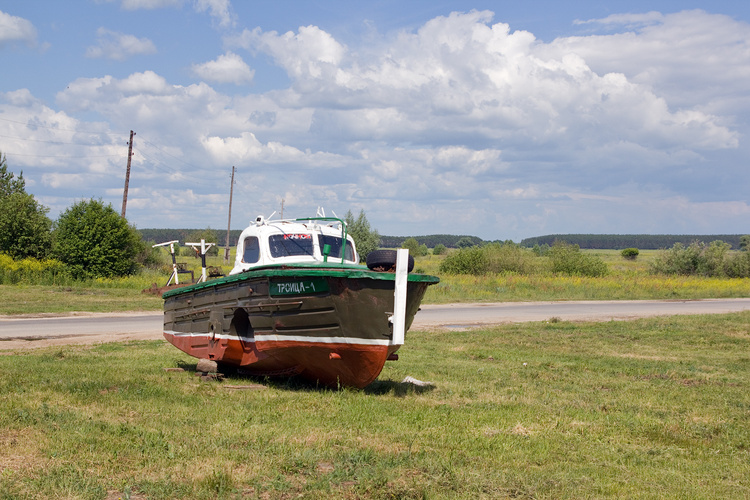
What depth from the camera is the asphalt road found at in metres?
17.5

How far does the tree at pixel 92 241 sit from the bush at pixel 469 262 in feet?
79.5

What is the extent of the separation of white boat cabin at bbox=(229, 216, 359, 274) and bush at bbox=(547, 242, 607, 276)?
4302 cm

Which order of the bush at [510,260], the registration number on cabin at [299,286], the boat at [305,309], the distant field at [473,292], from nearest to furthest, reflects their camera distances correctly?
1. the boat at [305,309]
2. the registration number on cabin at [299,286]
3. the distant field at [473,292]
4. the bush at [510,260]

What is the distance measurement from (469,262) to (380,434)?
45259mm

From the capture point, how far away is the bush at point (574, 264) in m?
52.7

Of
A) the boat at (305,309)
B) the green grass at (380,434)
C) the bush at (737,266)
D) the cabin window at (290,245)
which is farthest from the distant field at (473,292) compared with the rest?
the cabin window at (290,245)

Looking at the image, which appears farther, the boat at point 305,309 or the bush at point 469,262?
the bush at point 469,262

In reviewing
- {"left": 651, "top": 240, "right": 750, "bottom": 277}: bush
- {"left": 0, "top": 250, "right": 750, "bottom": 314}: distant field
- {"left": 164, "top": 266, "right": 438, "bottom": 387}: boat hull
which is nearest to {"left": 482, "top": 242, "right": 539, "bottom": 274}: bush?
{"left": 0, "top": 250, "right": 750, "bottom": 314}: distant field

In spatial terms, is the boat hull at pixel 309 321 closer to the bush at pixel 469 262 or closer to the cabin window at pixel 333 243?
the cabin window at pixel 333 243

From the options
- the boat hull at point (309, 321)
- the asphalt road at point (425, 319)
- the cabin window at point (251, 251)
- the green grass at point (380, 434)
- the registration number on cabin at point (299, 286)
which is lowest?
the asphalt road at point (425, 319)

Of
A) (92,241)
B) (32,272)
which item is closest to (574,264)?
(92,241)

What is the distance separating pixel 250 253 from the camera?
11.4m

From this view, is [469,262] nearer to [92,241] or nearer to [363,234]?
[363,234]

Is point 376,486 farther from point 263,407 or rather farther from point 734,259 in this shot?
point 734,259
